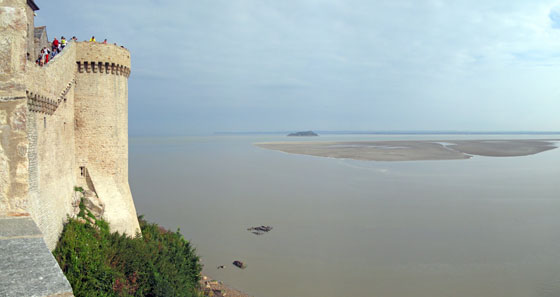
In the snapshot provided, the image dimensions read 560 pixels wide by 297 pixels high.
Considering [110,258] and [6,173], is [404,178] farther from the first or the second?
[6,173]

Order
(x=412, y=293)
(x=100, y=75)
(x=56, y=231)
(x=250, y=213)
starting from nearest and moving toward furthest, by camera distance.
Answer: (x=56, y=231), (x=100, y=75), (x=412, y=293), (x=250, y=213)

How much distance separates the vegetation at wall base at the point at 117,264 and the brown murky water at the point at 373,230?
3.19 m

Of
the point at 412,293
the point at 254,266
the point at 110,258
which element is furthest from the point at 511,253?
the point at 110,258

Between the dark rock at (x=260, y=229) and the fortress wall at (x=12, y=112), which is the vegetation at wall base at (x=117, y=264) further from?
the dark rock at (x=260, y=229)

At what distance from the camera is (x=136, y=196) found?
2898 cm

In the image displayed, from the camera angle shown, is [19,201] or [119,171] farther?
[119,171]

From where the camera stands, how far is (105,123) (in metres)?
12.3

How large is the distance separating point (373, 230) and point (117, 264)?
13.9m

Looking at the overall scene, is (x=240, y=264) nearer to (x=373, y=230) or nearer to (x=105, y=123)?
(x=105, y=123)

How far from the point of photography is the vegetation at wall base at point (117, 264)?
28.7 ft

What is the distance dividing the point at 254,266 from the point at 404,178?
25.4m

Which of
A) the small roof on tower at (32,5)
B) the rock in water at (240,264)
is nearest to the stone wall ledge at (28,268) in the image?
the small roof on tower at (32,5)

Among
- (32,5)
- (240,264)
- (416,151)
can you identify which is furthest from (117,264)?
(416,151)

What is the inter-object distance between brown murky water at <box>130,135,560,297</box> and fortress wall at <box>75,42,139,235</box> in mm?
5201
